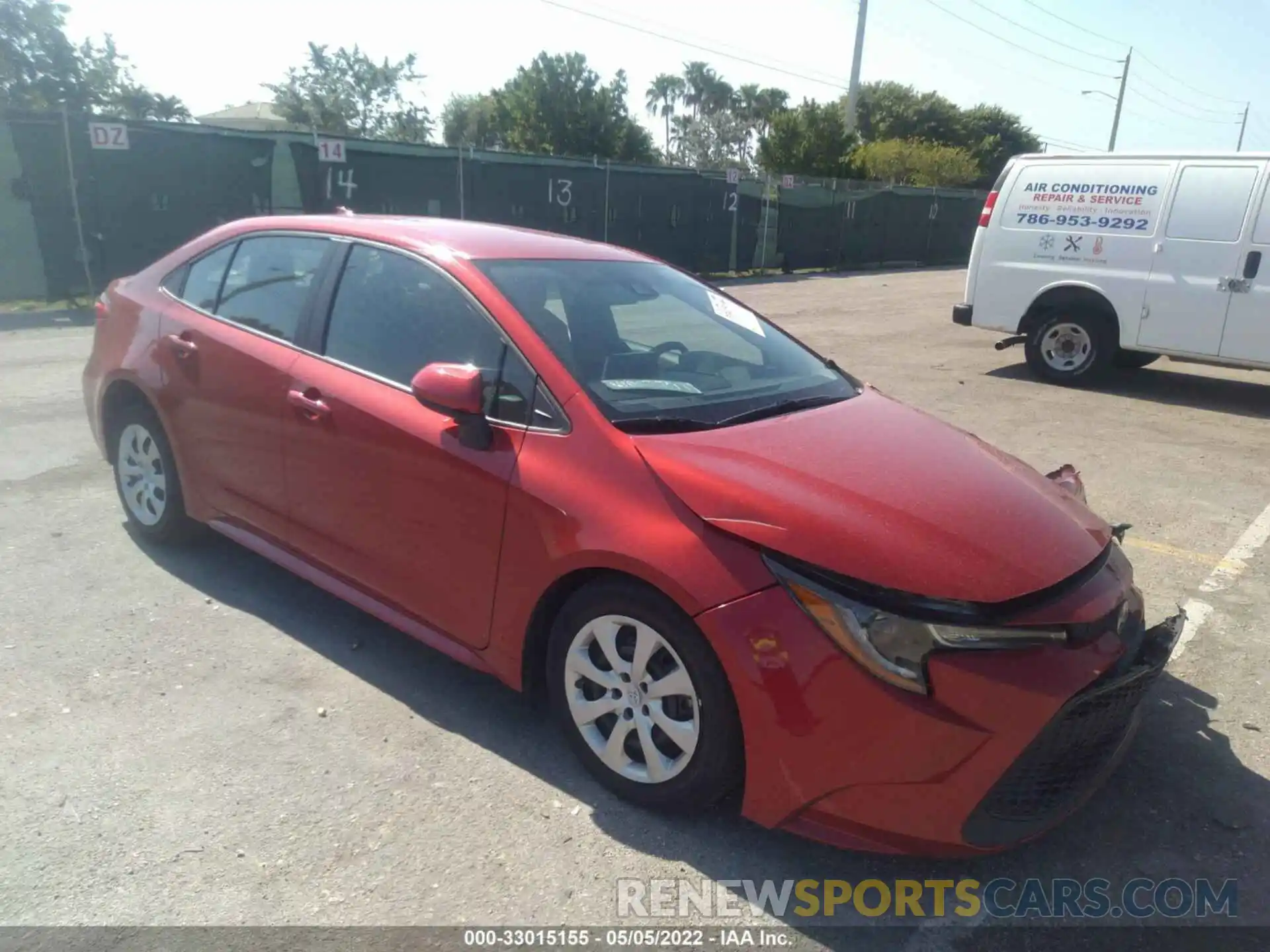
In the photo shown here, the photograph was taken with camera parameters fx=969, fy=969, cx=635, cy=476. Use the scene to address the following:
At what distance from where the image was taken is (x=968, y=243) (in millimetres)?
33062

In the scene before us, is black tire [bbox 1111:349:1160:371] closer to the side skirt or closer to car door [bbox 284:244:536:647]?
car door [bbox 284:244:536:647]

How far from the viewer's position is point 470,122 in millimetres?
72250

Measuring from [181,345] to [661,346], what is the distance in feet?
7.08

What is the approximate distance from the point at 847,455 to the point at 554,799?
1368 mm

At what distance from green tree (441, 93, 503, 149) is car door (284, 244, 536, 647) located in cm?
6499

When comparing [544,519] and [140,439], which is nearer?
[544,519]

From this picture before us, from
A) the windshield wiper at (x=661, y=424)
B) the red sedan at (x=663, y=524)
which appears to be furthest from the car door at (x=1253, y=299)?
the windshield wiper at (x=661, y=424)

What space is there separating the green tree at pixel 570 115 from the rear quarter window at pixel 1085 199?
1934 inches

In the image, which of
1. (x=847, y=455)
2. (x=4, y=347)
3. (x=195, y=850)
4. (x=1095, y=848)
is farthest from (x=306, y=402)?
(x=4, y=347)

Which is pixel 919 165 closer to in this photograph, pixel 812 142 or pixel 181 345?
pixel 812 142

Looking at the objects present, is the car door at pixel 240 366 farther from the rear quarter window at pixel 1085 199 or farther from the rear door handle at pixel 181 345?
the rear quarter window at pixel 1085 199

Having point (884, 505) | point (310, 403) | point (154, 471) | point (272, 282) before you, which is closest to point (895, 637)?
point (884, 505)

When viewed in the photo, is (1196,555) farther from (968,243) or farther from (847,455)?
(968,243)

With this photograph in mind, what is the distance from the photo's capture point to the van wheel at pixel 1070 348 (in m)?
9.75
